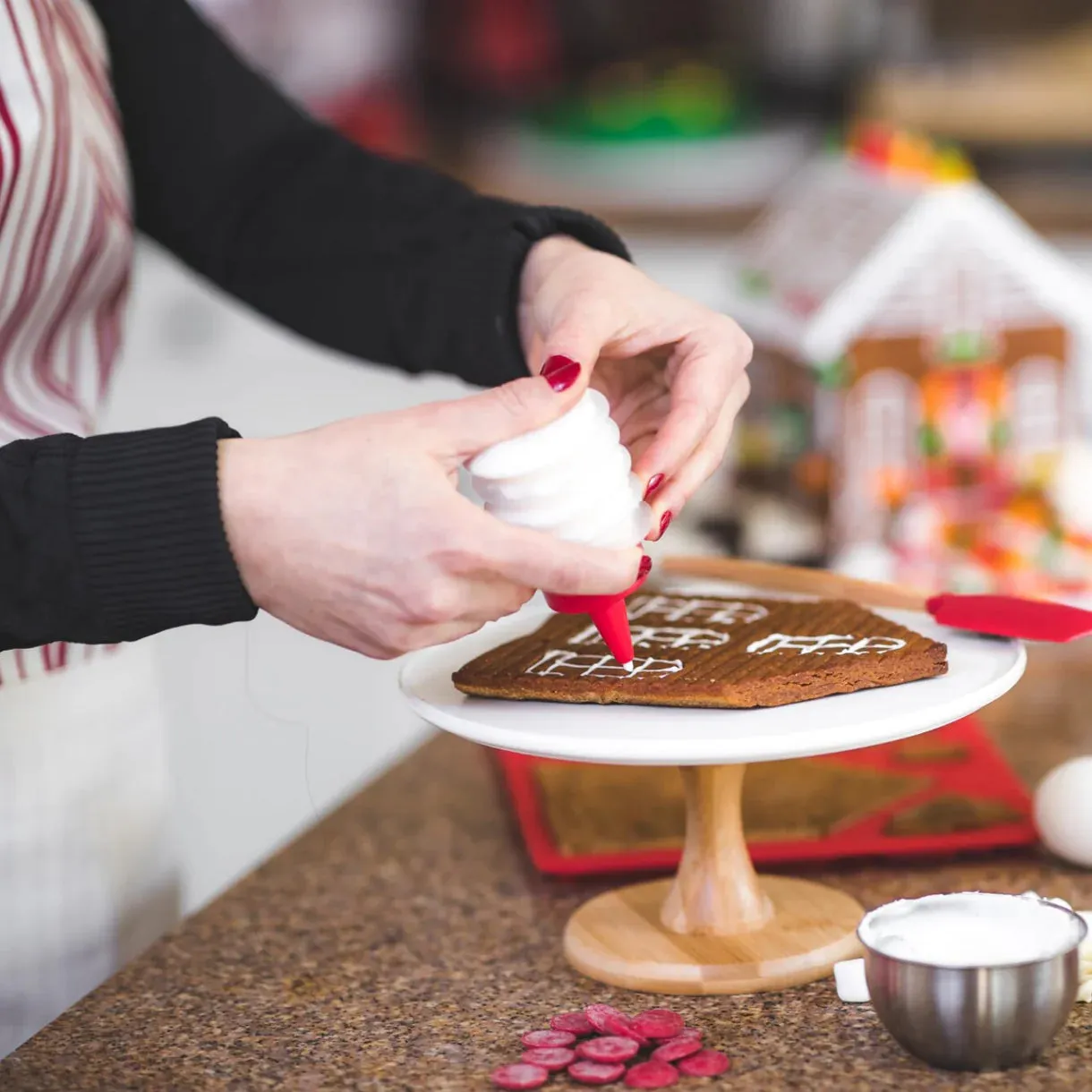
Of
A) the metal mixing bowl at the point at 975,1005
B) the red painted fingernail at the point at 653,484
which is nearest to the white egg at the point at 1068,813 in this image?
the metal mixing bowl at the point at 975,1005

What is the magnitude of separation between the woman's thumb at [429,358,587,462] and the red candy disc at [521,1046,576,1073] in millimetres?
327

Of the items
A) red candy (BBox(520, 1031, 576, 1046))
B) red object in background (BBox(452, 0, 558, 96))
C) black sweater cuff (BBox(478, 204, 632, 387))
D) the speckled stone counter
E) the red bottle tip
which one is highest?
red object in background (BBox(452, 0, 558, 96))

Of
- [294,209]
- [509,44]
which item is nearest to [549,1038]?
[294,209]

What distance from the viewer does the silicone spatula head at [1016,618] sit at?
1031 mm

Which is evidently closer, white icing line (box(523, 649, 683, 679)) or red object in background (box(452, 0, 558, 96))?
white icing line (box(523, 649, 683, 679))

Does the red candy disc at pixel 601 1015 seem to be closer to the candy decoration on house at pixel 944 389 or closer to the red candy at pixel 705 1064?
the red candy at pixel 705 1064

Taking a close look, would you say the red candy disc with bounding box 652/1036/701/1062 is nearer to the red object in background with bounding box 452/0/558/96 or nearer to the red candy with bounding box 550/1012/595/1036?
the red candy with bounding box 550/1012/595/1036

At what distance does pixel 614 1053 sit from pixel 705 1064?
0.05 metres

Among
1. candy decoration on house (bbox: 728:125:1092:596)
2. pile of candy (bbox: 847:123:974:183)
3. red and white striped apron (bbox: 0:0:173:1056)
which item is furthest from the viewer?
pile of candy (bbox: 847:123:974:183)

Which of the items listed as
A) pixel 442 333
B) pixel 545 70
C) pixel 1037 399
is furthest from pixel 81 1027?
pixel 545 70

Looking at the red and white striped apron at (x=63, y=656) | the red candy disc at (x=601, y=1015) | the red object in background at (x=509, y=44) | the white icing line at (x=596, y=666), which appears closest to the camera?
the red candy disc at (x=601, y=1015)

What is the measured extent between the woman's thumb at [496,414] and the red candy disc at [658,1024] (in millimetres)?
332

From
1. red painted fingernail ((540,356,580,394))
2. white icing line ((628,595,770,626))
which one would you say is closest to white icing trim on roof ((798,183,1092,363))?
white icing line ((628,595,770,626))

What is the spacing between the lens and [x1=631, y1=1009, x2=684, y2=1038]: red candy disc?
87 cm
